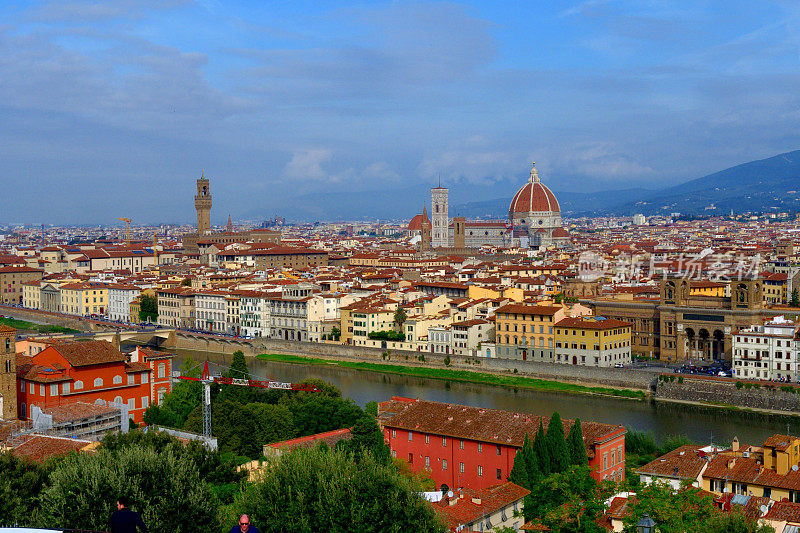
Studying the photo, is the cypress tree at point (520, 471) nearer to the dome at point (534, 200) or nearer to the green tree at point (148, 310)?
the green tree at point (148, 310)

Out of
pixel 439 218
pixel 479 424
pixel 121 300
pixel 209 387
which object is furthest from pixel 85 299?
pixel 439 218

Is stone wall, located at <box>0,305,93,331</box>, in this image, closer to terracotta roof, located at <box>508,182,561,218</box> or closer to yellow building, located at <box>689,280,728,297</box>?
yellow building, located at <box>689,280,728,297</box>

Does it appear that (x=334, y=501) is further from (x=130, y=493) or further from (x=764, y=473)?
(x=764, y=473)

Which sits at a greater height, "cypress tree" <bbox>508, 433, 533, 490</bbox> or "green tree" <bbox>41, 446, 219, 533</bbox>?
"green tree" <bbox>41, 446, 219, 533</bbox>

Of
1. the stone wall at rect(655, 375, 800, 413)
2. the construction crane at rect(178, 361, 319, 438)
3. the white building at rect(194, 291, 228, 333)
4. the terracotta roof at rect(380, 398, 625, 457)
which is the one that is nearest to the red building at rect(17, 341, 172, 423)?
the construction crane at rect(178, 361, 319, 438)

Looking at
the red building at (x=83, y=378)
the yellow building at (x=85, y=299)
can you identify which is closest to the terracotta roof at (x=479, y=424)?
the red building at (x=83, y=378)

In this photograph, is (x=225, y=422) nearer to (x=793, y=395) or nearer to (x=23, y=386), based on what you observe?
(x=23, y=386)
